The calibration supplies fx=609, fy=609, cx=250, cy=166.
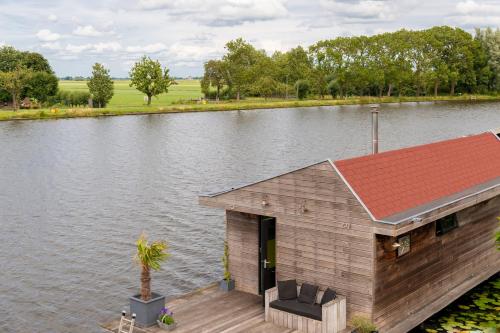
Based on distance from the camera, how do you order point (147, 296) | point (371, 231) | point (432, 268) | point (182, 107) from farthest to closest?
point (182, 107), point (432, 268), point (147, 296), point (371, 231)

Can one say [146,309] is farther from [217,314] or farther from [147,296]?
[217,314]

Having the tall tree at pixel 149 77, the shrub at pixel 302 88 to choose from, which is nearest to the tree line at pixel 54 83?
the tall tree at pixel 149 77

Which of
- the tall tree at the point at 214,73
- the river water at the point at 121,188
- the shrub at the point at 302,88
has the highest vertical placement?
the tall tree at the point at 214,73

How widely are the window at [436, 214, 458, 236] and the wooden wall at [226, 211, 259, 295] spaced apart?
5.16 metres

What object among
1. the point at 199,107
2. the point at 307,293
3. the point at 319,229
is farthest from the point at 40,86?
the point at 307,293

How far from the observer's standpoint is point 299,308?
15094 millimetres

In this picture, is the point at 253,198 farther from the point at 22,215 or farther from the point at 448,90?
the point at 448,90

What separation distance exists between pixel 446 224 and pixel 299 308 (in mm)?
5446

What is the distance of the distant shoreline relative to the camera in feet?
313

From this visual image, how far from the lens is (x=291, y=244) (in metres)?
15.9

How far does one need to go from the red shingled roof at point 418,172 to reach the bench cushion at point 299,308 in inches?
107

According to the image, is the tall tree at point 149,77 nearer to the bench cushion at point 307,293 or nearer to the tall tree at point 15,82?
the tall tree at point 15,82

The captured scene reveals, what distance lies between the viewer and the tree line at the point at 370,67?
131m

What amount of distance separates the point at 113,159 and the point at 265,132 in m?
25.3
